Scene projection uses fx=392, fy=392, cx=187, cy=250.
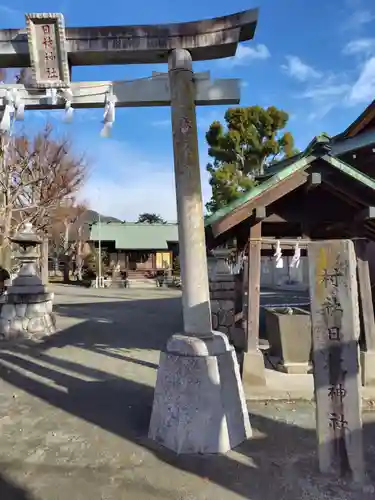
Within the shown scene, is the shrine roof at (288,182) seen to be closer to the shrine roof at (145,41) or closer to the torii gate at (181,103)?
the torii gate at (181,103)

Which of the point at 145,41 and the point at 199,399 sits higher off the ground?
the point at 145,41

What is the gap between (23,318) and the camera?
10102 millimetres

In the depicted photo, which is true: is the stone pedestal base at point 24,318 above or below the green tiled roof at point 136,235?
below

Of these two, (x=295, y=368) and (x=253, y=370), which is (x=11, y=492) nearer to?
(x=253, y=370)

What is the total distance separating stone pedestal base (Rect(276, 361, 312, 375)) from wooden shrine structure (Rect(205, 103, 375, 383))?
3.41 feet

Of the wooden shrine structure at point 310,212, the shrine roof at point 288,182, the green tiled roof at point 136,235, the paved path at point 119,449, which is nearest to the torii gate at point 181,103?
the paved path at point 119,449

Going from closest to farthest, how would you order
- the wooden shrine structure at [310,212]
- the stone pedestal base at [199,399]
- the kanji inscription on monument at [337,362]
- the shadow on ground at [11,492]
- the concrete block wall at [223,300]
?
1. the shadow on ground at [11,492]
2. the kanji inscription on monument at [337,362]
3. the stone pedestal base at [199,399]
4. the wooden shrine structure at [310,212]
5. the concrete block wall at [223,300]

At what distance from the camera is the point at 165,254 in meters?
38.8

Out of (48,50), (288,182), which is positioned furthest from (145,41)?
(288,182)

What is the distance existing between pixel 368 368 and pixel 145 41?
5.64 meters

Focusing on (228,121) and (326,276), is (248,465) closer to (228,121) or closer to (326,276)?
(326,276)

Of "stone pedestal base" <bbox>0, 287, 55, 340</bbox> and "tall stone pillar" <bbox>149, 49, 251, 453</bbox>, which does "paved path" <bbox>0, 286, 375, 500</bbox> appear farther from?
"stone pedestal base" <bbox>0, 287, 55, 340</bbox>

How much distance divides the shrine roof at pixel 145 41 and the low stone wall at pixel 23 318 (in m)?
6.79

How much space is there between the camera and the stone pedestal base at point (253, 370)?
6.07 metres
